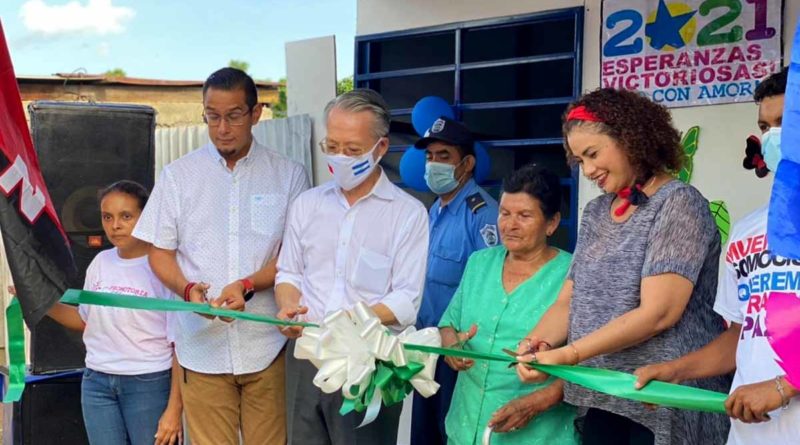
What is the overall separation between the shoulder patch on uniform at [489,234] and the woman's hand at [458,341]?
0.75 meters

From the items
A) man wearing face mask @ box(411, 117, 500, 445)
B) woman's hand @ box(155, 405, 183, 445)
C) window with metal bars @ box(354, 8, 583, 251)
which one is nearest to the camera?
woman's hand @ box(155, 405, 183, 445)

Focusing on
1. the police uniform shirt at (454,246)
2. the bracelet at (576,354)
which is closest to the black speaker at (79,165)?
the police uniform shirt at (454,246)

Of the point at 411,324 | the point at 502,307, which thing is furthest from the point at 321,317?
the point at 502,307

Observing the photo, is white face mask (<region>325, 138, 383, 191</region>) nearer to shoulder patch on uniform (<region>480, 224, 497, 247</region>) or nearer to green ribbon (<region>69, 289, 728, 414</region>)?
green ribbon (<region>69, 289, 728, 414</region>)

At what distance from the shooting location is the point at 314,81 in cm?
Answer: 678

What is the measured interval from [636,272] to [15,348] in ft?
6.08

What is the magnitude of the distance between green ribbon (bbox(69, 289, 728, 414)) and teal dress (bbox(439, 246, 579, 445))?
0.96ft

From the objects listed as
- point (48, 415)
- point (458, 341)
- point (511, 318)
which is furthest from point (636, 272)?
point (48, 415)

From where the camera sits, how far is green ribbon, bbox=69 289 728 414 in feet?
7.91

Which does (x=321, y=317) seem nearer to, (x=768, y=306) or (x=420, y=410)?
(x=420, y=410)

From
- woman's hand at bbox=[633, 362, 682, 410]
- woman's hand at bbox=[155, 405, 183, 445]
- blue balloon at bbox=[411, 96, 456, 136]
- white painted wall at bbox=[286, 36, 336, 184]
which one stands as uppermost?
white painted wall at bbox=[286, 36, 336, 184]

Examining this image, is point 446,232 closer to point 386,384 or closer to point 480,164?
point 480,164

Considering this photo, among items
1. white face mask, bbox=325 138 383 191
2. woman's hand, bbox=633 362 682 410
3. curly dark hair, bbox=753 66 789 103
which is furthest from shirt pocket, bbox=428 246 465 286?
curly dark hair, bbox=753 66 789 103

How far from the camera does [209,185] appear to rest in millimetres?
3656
